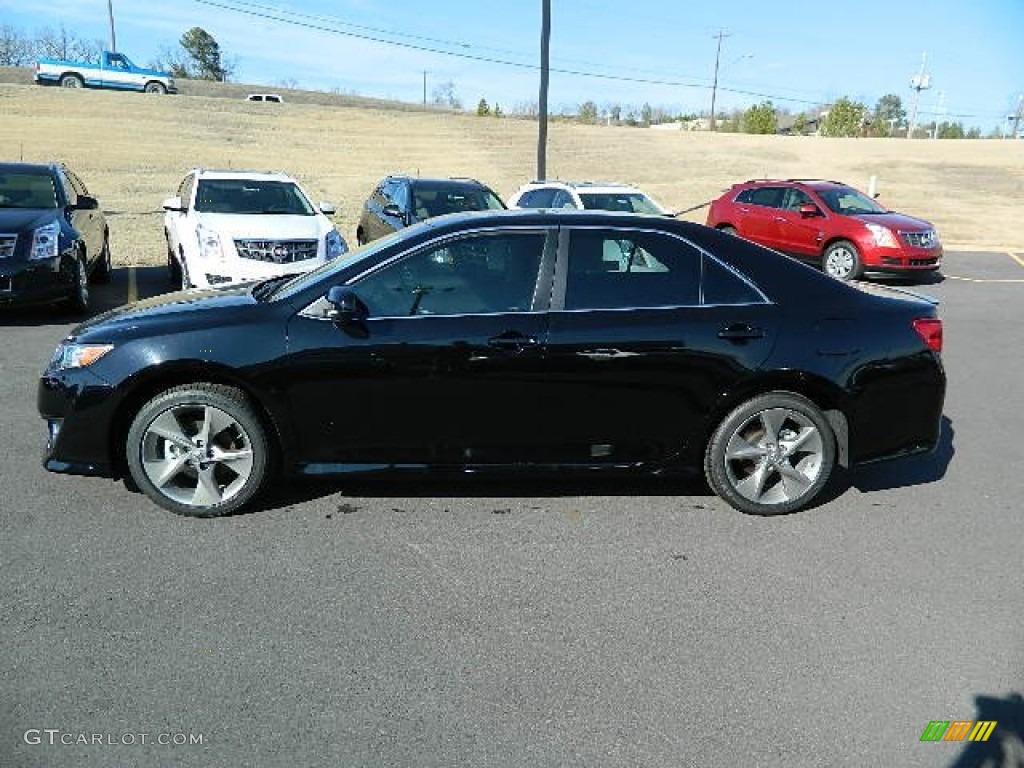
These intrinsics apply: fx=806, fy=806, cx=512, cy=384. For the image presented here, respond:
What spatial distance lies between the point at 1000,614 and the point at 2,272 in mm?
8549

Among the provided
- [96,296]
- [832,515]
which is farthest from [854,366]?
[96,296]

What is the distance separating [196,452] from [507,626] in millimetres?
1887

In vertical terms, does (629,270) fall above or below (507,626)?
above

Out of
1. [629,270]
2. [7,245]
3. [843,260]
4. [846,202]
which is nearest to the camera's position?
[629,270]

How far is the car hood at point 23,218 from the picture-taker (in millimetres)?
8078

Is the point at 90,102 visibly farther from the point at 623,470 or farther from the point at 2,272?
the point at 623,470

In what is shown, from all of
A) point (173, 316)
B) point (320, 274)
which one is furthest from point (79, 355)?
point (320, 274)

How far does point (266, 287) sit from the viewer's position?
4629 mm

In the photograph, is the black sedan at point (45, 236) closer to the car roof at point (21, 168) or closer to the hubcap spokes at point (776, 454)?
the car roof at point (21, 168)

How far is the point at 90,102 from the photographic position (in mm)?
36406

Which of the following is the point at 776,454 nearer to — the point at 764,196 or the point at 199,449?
the point at 199,449

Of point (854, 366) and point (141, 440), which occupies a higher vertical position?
point (854, 366)

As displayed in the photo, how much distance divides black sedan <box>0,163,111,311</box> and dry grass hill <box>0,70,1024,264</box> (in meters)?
7.24

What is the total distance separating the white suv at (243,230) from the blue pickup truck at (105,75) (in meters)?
39.1
